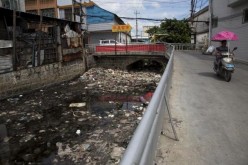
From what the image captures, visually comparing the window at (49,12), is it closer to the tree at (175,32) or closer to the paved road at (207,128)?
the tree at (175,32)

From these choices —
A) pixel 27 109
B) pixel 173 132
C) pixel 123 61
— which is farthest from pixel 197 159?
pixel 123 61

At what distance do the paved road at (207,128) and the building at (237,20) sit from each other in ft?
44.3

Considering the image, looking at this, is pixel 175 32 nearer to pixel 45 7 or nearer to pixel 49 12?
pixel 49 12

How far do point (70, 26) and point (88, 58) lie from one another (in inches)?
214

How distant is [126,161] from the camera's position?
185 cm

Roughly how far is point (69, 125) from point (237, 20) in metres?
17.4

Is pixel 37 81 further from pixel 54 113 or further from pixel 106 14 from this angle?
pixel 106 14

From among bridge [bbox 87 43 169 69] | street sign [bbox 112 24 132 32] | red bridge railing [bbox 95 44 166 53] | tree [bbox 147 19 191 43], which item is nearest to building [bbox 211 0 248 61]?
red bridge railing [bbox 95 44 166 53]

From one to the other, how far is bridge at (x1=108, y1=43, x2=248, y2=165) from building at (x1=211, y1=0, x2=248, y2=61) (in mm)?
14290

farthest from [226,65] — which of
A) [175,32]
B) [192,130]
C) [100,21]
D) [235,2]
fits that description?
[175,32]

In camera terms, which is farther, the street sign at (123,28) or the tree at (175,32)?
the tree at (175,32)

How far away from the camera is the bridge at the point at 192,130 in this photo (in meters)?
2.73

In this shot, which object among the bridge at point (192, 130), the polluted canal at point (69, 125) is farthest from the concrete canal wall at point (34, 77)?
the bridge at point (192, 130)

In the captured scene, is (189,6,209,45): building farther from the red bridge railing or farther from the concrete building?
the concrete building
